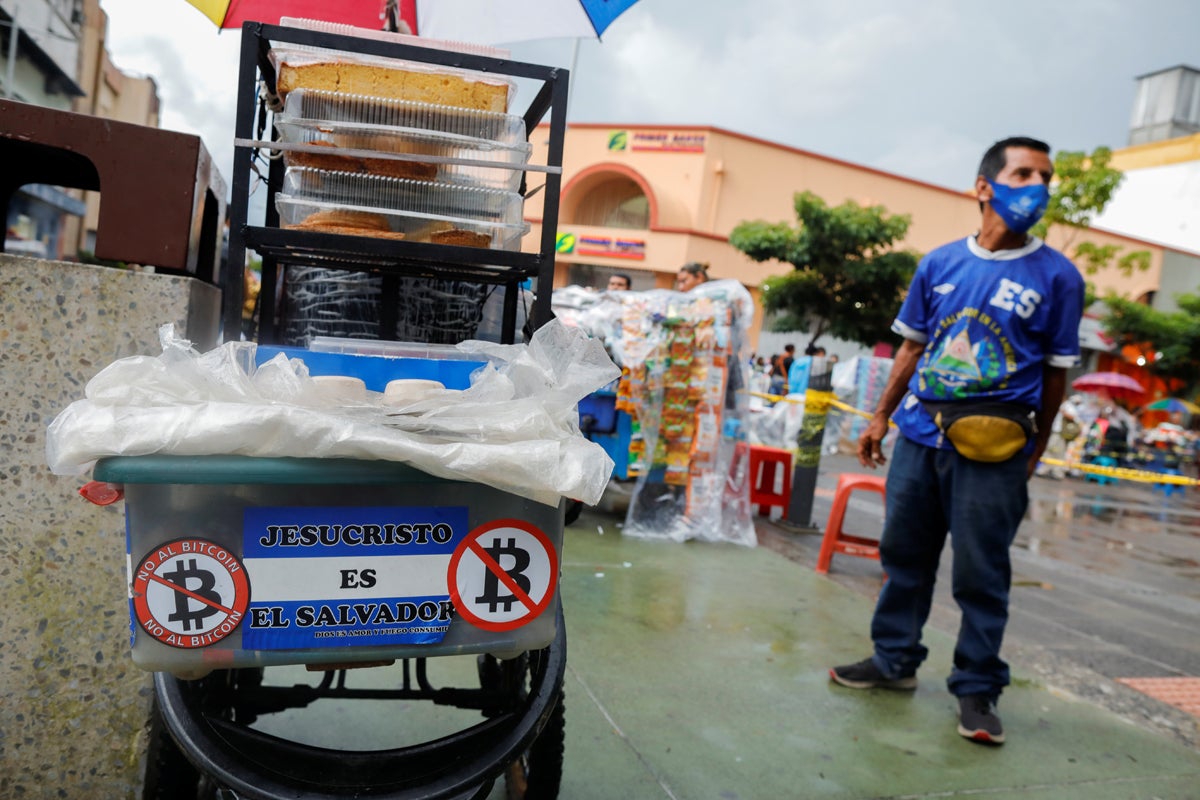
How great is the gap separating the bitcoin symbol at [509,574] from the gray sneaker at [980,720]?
2.23 meters

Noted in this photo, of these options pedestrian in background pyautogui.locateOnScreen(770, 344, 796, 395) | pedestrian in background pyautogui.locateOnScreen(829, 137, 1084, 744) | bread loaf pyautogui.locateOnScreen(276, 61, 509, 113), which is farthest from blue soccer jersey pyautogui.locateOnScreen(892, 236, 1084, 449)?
pedestrian in background pyautogui.locateOnScreen(770, 344, 796, 395)

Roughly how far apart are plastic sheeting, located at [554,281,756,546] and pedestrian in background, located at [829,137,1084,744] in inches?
104

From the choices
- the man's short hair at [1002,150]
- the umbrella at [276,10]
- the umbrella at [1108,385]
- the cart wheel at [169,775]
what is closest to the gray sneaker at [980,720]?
the man's short hair at [1002,150]

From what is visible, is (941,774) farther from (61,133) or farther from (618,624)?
(61,133)

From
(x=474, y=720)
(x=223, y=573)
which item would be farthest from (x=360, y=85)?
(x=474, y=720)

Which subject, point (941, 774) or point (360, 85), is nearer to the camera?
point (360, 85)

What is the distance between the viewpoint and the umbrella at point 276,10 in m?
2.68

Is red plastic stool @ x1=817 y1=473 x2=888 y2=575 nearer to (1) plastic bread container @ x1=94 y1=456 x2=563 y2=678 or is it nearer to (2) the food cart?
(2) the food cart

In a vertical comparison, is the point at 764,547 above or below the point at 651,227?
below

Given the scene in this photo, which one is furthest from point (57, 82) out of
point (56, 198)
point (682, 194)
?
point (682, 194)

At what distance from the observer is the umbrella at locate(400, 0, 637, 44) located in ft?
8.89

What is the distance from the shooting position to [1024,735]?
2.96 m

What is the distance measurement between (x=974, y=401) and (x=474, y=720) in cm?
194

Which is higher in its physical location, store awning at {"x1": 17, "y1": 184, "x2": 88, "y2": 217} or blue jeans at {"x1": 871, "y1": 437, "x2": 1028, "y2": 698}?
store awning at {"x1": 17, "y1": 184, "x2": 88, "y2": 217}
